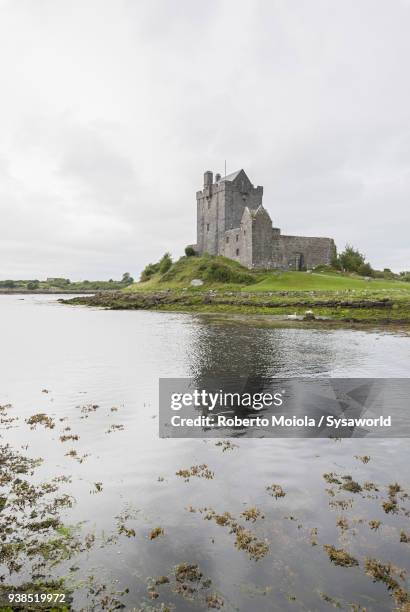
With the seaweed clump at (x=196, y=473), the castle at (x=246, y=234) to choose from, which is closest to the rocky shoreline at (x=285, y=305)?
the castle at (x=246, y=234)

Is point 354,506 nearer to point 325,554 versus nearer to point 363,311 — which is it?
point 325,554

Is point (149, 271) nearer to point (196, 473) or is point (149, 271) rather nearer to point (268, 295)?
point (268, 295)

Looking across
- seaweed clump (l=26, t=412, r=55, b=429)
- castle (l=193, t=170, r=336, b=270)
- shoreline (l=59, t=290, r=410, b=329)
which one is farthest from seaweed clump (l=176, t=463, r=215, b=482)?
castle (l=193, t=170, r=336, b=270)

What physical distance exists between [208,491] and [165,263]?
3785 inches

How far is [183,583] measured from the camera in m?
6.70

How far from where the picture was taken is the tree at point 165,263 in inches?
4054

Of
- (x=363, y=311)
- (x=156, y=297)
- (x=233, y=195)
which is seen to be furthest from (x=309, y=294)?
(x=233, y=195)

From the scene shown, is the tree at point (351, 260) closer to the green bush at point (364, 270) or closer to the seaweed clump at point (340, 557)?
the green bush at point (364, 270)

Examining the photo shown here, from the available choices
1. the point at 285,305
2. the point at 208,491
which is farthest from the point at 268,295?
the point at 208,491

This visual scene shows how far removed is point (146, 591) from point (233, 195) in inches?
3523

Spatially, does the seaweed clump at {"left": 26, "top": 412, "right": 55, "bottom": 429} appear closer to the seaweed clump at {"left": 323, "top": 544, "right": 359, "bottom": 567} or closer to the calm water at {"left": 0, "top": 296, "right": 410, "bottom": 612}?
the calm water at {"left": 0, "top": 296, "right": 410, "bottom": 612}

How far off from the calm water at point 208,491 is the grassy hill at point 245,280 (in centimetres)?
4948

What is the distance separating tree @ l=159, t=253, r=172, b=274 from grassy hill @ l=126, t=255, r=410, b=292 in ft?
12.3

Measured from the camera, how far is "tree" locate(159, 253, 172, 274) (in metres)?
103
